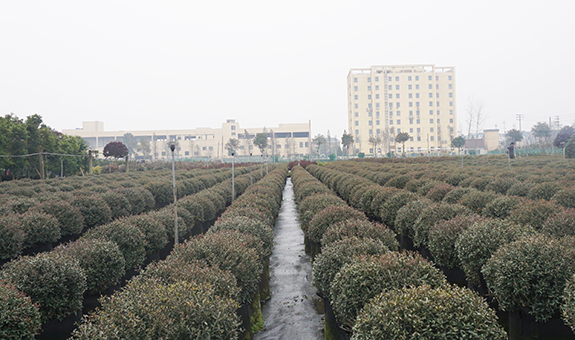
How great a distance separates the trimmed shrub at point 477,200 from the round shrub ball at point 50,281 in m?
9.14

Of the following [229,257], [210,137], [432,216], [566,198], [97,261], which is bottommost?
[97,261]

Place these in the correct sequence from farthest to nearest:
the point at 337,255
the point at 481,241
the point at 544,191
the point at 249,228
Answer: the point at 544,191, the point at 249,228, the point at 481,241, the point at 337,255

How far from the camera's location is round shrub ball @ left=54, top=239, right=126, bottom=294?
21.5ft

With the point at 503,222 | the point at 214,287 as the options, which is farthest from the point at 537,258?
the point at 214,287

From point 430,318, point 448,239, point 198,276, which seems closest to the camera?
point 430,318

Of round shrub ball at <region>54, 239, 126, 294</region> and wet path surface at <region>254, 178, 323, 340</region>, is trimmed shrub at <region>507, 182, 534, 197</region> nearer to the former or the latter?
wet path surface at <region>254, 178, 323, 340</region>

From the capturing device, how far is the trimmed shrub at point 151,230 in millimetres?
8963

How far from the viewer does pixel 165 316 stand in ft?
10.9

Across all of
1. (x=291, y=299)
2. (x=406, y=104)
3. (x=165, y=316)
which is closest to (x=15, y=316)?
(x=165, y=316)

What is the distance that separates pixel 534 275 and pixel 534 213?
10.7 ft

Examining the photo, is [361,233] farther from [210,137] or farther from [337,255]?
[210,137]

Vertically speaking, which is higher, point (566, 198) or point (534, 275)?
point (566, 198)

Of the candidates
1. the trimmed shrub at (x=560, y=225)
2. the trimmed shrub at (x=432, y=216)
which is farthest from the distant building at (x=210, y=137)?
the trimmed shrub at (x=560, y=225)

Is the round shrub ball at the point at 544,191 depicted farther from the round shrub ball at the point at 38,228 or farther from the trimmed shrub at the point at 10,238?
the trimmed shrub at the point at 10,238
